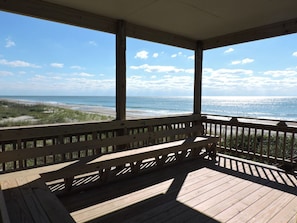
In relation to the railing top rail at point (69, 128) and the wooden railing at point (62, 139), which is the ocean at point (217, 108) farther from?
the wooden railing at point (62, 139)

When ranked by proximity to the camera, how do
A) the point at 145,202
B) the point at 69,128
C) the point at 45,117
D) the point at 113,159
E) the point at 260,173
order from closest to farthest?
the point at 145,202 → the point at 113,159 → the point at 69,128 → the point at 260,173 → the point at 45,117

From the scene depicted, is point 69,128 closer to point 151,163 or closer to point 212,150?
point 151,163

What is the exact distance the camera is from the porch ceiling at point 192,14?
2711 mm

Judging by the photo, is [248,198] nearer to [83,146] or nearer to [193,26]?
[83,146]

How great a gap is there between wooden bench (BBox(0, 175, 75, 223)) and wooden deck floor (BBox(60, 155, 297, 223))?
0.60m

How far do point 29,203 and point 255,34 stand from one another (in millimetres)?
4111

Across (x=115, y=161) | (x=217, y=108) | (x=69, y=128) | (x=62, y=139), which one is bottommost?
(x=217, y=108)

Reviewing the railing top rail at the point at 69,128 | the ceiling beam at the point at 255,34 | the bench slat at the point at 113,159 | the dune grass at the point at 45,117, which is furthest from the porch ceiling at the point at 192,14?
the dune grass at the point at 45,117

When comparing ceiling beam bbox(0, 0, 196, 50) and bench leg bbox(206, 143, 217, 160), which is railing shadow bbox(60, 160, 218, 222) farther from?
ceiling beam bbox(0, 0, 196, 50)

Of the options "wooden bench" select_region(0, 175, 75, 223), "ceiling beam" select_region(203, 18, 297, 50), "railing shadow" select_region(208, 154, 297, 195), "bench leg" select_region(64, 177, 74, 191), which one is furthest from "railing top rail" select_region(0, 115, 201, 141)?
"ceiling beam" select_region(203, 18, 297, 50)

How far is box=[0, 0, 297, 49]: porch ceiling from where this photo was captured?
271 centimetres

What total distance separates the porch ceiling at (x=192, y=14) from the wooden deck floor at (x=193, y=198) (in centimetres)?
237

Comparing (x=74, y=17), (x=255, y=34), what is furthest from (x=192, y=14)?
(x=74, y=17)

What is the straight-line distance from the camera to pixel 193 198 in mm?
2424
